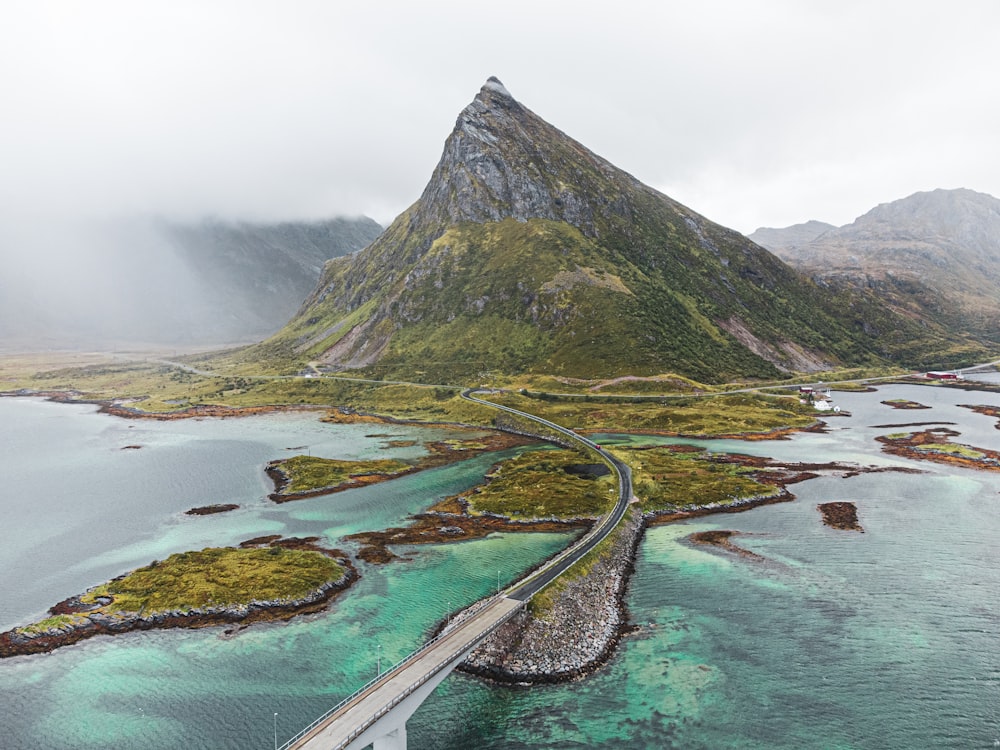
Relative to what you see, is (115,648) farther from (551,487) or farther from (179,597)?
(551,487)

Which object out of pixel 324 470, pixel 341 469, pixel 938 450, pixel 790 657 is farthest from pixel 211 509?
pixel 938 450

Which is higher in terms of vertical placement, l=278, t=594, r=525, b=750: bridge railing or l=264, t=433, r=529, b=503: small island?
l=278, t=594, r=525, b=750: bridge railing

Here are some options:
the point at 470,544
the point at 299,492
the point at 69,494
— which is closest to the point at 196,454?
the point at 69,494

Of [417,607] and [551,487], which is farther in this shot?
[551,487]

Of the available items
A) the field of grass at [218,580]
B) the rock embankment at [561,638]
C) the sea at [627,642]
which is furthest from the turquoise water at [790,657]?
the field of grass at [218,580]

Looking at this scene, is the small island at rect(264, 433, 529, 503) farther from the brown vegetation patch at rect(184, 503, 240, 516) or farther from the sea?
the sea

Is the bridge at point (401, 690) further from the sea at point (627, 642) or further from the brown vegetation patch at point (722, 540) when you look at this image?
the brown vegetation patch at point (722, 540)

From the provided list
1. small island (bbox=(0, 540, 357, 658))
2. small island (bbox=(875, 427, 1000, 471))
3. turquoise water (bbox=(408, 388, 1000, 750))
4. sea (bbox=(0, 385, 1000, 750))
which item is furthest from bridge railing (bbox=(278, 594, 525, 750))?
small island (bbox=(875, 427, 1000, 471))
